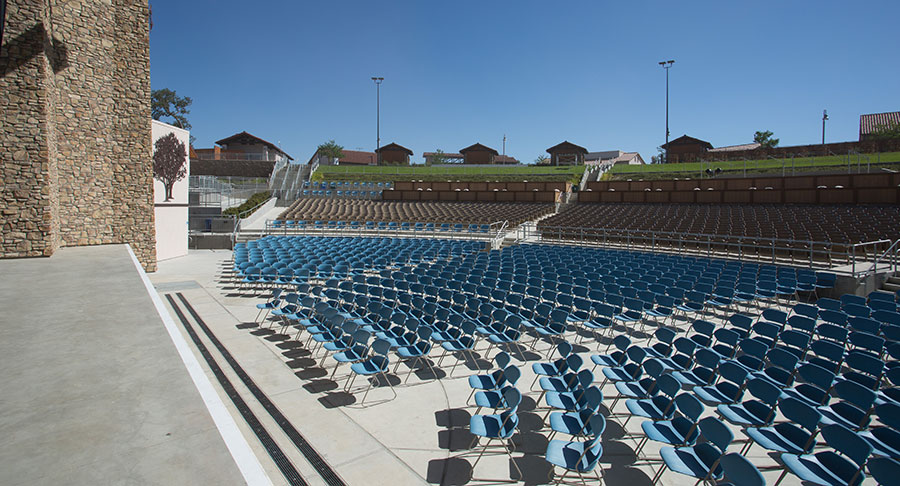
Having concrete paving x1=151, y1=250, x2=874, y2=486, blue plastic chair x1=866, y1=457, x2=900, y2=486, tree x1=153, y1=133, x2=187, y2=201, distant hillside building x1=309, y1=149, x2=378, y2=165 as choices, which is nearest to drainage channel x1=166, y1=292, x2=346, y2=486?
concrete paving x1=151, y1=250, x2=874, y2=486

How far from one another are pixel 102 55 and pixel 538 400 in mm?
18837

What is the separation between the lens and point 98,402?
4.22 m

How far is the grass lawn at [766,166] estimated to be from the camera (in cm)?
3291

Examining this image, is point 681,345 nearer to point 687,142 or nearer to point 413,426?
point 413,426

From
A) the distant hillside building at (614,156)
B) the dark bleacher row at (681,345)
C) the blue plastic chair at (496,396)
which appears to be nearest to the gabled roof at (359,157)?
the distant hillside building at (614,156)

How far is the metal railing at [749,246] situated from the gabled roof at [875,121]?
139ft

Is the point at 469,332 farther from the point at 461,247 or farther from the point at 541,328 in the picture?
the point at 461,247

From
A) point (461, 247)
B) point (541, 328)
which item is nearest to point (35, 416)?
point (541, 328)

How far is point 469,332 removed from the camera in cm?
819

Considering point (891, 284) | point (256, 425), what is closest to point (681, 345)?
point (256, 425)

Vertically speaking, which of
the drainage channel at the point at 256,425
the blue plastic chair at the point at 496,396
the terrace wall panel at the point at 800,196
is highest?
the terrace wall panel at the point at 800,196

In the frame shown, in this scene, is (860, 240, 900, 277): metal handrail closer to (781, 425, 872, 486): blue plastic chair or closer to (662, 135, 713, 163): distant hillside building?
(781, 425, 872, 486): blue plastic chair

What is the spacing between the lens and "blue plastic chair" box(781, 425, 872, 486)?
168 inches

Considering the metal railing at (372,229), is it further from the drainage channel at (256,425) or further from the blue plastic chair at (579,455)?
the blue plastic chair at (579,455)
